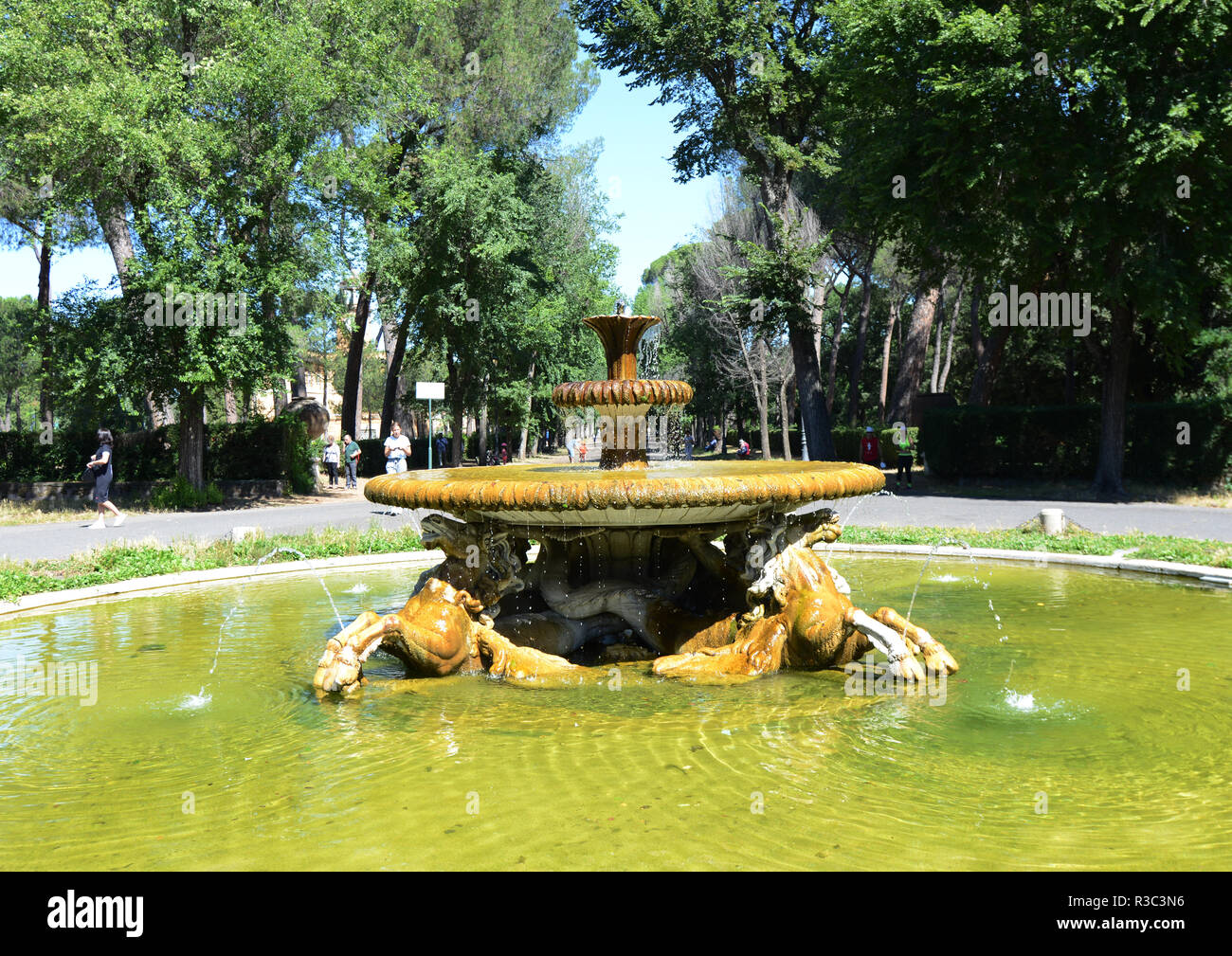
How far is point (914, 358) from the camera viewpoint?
1136 inches

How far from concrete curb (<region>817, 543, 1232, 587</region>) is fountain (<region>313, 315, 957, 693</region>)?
4.40 meters

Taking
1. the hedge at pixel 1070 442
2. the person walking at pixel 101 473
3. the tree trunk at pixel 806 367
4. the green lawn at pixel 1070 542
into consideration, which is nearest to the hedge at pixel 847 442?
the tree trunk at pixel 806 367

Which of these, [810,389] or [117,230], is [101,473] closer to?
[117,230]

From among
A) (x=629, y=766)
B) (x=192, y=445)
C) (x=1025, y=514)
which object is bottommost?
(x=629, y=766)

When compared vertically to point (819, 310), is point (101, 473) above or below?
below

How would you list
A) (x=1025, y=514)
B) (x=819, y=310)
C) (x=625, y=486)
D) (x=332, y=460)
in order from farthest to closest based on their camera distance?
1. (x=819, y=310)
2. (x=332, y=460)
3. (x=1025, y=514)
4. (x=625, y=486)

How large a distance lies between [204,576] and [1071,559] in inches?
373

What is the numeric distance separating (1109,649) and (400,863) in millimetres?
5293

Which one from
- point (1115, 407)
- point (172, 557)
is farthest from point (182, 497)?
point (1115, 407)

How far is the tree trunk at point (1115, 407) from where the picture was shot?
1967 centimetres

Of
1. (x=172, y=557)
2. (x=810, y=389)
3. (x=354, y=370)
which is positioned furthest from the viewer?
(x=354, y=370)

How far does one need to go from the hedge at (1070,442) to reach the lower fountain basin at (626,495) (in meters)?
17.0

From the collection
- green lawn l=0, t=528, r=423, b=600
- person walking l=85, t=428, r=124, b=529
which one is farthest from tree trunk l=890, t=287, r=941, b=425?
person walking l=85, t=428, r=124, b=529

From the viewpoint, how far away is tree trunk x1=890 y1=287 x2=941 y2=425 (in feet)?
93.1
